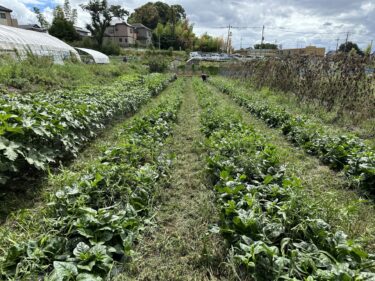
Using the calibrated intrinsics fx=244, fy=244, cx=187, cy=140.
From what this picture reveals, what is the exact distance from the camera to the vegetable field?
1821 mm

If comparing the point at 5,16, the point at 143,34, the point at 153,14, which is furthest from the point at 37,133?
A: the point at 153,14

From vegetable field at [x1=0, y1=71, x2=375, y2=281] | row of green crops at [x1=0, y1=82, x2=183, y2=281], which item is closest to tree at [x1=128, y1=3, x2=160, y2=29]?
vegetable field at [x1=0, y1=71, x2=375, y2=281]

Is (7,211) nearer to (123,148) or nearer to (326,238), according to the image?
(123,148)

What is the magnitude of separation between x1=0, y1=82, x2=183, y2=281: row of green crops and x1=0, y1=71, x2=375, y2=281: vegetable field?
0.03ft

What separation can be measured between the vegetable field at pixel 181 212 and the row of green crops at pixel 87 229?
0.01 m

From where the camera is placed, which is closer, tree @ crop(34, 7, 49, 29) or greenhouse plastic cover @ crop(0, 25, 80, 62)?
greenhouse plastic cover @ crop(0, 25, 80, 62)

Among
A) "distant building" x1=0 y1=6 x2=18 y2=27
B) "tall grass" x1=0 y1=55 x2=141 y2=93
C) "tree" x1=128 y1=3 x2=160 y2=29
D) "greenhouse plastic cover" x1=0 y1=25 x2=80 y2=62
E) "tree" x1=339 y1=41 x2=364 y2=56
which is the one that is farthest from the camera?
"tree" x1=128 y1=3 x2=160 y2=29

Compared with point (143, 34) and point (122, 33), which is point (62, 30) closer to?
point (122, 33)

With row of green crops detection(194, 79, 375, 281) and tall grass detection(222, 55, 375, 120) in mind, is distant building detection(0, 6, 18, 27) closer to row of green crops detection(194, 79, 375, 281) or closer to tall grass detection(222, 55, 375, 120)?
tall grass detection(222, 55, 375, 120)

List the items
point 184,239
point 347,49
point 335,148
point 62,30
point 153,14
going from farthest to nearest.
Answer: point 153,14 → point 62,30 → point 347,49 → point 335,148 → point 184,239

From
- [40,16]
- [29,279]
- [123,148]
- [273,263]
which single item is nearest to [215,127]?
[123,148]

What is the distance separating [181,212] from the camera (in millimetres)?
2877

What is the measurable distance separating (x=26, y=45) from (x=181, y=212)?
1752 cm

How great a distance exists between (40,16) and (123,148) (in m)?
65.1
